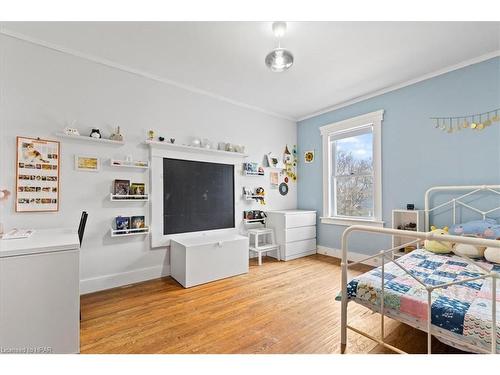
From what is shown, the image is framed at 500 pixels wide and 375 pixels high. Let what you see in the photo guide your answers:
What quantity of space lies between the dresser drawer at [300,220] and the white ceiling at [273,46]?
6.31 ft

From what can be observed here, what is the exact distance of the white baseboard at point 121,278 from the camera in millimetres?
2396

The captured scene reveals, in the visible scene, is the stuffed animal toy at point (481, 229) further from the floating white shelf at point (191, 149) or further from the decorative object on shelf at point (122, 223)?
the decorative object on shelf at point (122, 223)

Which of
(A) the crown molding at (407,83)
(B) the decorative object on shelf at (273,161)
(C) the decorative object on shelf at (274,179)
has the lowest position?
(C) the decorative object on shelf at (274,179)

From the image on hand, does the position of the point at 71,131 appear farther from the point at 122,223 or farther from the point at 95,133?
the point at 122,223

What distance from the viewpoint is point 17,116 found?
82.6 inches

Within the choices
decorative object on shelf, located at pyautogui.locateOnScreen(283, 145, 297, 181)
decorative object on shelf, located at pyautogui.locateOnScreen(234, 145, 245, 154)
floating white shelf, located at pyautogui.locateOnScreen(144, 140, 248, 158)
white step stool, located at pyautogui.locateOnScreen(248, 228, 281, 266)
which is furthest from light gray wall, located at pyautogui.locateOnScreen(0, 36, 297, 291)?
decorative object on shelf, located at pyautogui.locateOnScreen(283, 145, 297, 181)

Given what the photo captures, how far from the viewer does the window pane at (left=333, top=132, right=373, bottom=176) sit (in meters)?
3.45

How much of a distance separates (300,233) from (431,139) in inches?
84.6

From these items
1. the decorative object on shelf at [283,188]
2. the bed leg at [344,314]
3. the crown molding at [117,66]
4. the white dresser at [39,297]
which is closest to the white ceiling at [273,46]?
the crown molding at [117,66]

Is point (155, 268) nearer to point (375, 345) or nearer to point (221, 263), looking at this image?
point (221, 263)

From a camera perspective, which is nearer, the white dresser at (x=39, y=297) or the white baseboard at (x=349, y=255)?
the white dresser at (x=39, y=297)

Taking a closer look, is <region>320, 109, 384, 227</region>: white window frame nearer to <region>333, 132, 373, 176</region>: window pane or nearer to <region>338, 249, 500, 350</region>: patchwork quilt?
<region>333, 132, 373, 176</region>: window pane

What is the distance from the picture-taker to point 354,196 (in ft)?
11.9

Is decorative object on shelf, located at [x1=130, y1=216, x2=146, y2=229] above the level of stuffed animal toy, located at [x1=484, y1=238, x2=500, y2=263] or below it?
above
